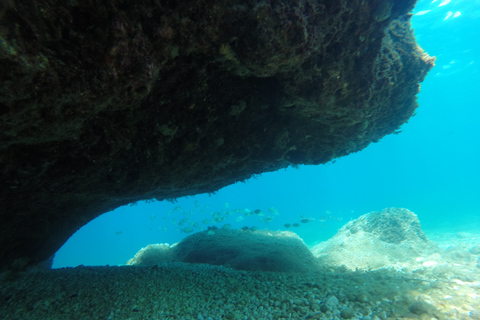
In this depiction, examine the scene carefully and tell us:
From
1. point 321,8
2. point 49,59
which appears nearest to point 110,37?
point 49,59

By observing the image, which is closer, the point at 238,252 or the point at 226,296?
the point at 226,296

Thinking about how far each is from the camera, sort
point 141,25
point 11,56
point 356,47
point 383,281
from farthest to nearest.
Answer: point 383,281 → point 356,47 → point 141,25 → point 11,56

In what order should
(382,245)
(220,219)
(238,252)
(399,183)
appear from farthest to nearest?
1. (399,183)
2. (220,219)
3. (382,245)
4. (238,252)

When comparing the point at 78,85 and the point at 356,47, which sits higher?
the point at 356,47

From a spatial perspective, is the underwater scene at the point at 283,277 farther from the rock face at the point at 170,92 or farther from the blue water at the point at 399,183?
the blue water at the point at 399,183

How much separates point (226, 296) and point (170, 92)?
393 cm

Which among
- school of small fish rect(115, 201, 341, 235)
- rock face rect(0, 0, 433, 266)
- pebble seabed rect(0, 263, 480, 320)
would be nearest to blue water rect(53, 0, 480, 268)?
school of small fish rect(115, 201, 341, 235)

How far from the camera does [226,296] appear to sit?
450cm

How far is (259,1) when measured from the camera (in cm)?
334

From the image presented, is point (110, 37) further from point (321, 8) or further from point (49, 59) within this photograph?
point (321, 8)

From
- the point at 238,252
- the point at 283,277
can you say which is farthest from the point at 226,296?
the point at 238,252

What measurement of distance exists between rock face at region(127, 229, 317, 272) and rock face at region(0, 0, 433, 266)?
3.10 meters

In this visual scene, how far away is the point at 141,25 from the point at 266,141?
15.2ft

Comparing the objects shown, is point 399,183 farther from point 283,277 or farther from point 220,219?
point 283,277
